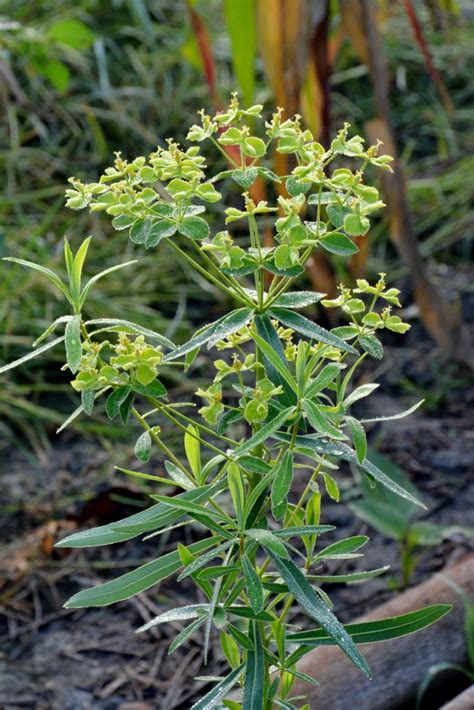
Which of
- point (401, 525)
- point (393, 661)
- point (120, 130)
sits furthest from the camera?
point (120, 130)

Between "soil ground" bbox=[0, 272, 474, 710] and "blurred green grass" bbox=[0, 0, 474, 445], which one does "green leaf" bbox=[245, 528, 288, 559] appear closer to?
"soil ground" bbox=[0, 272, 474, 710]

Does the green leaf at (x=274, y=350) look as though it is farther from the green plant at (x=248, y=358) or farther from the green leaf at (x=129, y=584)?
the green leaf at (x=129, y=584)

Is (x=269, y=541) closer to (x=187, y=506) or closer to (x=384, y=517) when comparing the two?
(x=187, y=506)

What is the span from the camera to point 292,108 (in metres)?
2.21

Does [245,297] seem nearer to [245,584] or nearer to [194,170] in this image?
[194,170]

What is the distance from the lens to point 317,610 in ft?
2.97

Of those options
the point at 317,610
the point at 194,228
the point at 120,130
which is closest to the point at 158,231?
the point at 194,228

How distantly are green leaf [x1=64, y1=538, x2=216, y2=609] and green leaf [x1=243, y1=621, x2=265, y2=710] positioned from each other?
0.34 feet

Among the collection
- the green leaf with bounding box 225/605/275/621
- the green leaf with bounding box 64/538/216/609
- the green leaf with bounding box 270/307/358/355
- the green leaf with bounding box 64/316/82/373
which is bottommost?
→ the green leaf with bounding box 225/605/275/621

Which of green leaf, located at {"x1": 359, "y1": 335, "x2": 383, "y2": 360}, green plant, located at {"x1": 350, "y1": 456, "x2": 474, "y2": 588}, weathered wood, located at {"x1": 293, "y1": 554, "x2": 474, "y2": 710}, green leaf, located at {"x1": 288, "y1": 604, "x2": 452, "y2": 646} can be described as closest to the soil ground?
green plant, located at {"x1": 350, "y1": 456, "x2": 474, "y2": 588}

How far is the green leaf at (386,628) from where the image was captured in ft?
3.37

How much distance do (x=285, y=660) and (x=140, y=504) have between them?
966 mm

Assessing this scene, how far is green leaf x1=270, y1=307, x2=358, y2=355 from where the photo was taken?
0.88 metres

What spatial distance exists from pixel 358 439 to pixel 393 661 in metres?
0.67
